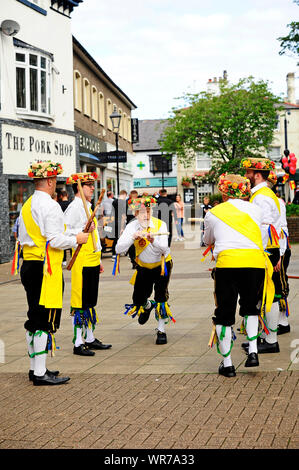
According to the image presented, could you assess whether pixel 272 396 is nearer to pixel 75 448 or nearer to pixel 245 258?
pixel 245 258

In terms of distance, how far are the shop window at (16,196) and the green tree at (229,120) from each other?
2138cm

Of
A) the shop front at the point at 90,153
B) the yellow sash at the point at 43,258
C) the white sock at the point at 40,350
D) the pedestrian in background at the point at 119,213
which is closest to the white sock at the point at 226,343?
the yellow sash at the point at 43,258

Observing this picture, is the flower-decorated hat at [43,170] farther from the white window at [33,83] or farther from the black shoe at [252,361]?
the white window at [33,83]

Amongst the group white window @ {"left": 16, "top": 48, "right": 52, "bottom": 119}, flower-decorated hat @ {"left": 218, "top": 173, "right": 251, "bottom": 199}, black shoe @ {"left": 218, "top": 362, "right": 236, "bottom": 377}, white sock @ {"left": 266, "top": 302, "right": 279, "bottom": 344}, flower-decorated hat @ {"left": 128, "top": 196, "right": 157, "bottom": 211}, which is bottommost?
black shoe @ {"left": 218, "top": 362, "right": 236, "bottom": 377}

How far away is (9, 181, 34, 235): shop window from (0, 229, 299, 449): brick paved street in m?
12.4

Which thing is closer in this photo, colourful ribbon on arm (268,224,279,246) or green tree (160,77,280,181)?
colourful ribbon on arm (268,224,279,246)

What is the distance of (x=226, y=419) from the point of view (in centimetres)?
488

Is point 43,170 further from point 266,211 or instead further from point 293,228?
point 293,228

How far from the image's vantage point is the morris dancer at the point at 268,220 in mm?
7133

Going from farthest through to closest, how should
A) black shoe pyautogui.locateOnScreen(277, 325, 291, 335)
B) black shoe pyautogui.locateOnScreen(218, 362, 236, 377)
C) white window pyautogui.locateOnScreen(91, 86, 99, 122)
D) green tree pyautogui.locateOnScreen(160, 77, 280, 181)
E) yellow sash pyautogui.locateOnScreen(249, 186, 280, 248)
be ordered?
1. green tree pyautogui.locateOnScreen(160, 77, 280, 181)
2. white window pyautogui.locateOnScreen(91, 86, 99, 122)
3. black shoe pyautogui.locateOnScreen(277, 325, 291, 335)
4. yellow sash pyautogui.locateOnScreen(249, 186, 280, 248)
5. black shoe pyautogui.locateOnScreen(218, 362, 236, 377)

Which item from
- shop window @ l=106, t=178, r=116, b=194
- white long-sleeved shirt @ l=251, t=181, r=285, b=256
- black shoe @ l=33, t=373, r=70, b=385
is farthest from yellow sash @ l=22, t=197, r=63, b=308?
shop window @ l=106, t=178, r=116, b=194

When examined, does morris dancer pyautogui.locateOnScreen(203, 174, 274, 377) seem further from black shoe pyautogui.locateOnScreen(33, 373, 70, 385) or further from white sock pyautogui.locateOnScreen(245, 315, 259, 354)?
black shoe pyautogui.locateOnScreen(33, 373, 70, 385)

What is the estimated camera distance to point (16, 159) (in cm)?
2114

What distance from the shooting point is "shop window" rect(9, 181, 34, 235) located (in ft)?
69.5
